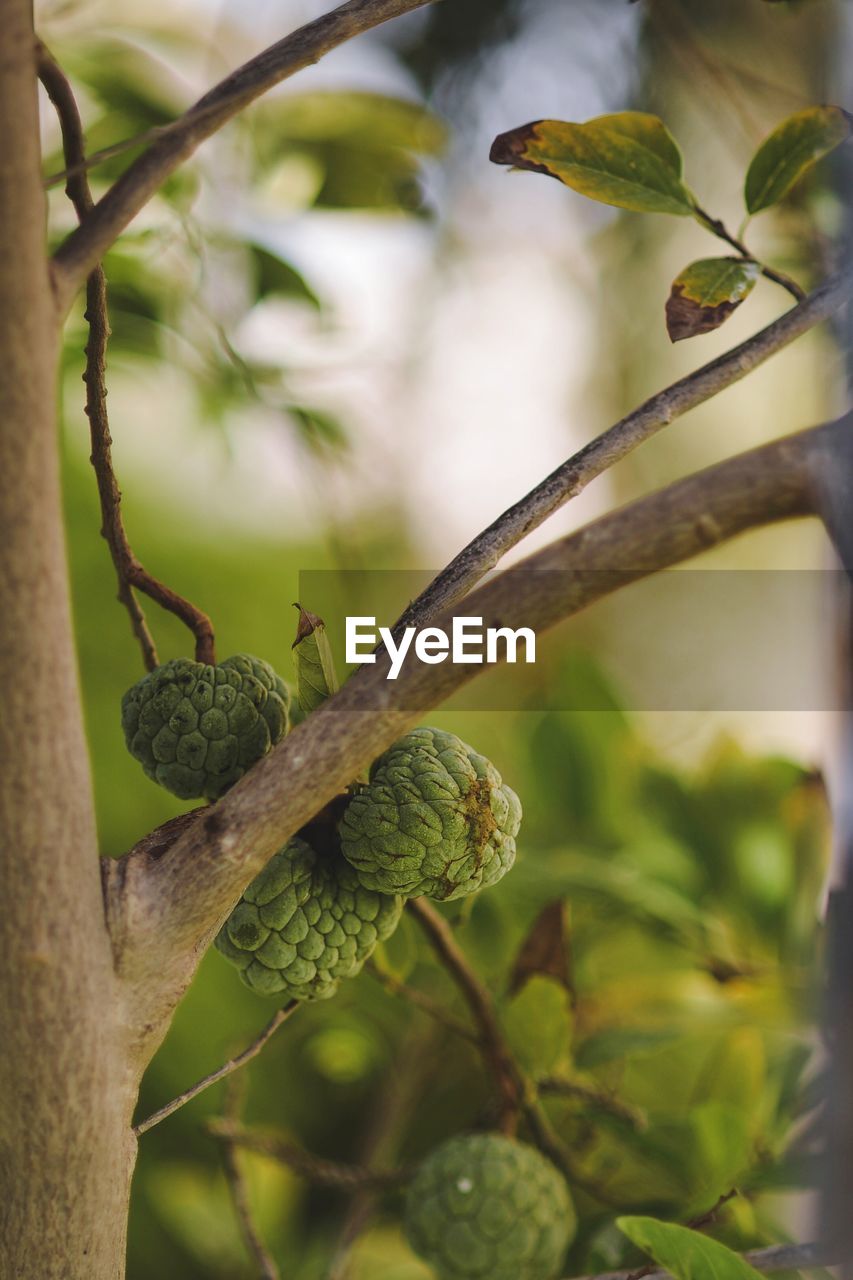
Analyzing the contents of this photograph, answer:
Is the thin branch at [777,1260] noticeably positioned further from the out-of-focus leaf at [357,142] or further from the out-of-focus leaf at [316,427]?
the out-of-focus leaf at [357,142]

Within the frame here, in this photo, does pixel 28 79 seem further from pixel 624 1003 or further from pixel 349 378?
pixel 624 1003

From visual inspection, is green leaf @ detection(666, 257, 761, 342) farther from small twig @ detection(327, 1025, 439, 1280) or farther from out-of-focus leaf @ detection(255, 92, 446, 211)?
small twig @ detection(327, 1025, 439, 1280)

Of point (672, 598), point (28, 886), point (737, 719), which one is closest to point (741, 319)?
point (672, 598)

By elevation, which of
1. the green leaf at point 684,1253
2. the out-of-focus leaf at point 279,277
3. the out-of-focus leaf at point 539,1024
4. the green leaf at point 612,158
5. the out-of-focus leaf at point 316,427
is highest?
the out-of-focus leaf at point 279,277

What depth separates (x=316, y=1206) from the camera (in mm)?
995

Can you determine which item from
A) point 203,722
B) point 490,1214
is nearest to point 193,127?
point 203,722

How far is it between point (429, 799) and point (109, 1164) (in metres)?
0.15

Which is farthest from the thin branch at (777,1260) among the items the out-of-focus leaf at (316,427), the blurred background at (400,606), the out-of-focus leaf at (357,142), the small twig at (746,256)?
the out-of-focus leaf at (357,142)

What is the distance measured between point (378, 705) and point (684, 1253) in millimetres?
234

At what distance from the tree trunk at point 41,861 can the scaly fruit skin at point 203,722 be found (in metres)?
0.10

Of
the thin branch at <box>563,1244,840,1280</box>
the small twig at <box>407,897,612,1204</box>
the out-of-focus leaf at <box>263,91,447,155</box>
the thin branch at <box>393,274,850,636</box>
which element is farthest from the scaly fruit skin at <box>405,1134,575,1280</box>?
the out-of-focus leaf at <box>263,91,447,155</box>

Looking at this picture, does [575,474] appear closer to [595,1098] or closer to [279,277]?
[595,1098]

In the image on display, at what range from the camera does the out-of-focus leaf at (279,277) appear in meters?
0.76

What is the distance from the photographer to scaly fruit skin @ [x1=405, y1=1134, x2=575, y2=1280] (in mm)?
536
